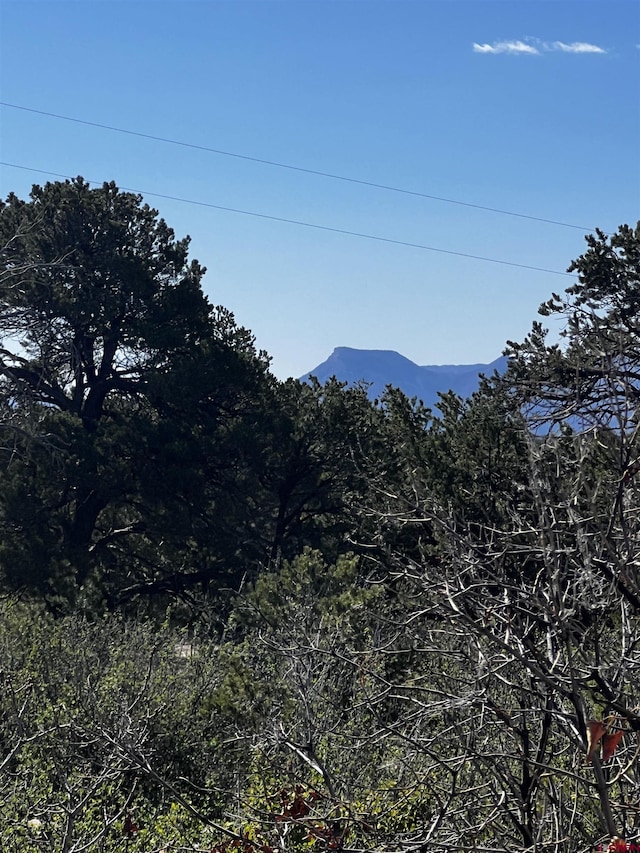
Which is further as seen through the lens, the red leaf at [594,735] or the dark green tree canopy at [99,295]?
the dark green tree canopy at [99,295]

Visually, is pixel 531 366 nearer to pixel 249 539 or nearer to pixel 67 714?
pixel 249 539

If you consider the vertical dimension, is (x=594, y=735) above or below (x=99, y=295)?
below

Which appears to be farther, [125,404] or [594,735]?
[125,404]

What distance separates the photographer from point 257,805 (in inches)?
218

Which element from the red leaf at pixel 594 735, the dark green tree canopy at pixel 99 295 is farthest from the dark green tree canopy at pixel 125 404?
the red leaf at pixel 594 735

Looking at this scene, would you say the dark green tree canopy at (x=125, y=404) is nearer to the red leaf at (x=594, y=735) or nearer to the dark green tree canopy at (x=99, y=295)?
the dark green tree canopy at (x=99, y=295)

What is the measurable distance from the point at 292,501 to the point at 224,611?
392 centimetres

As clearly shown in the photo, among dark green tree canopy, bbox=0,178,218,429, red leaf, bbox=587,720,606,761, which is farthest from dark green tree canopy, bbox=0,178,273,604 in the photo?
red leaf, bbox=587,720,606,761

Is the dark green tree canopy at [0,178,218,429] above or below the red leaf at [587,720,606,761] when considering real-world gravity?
above

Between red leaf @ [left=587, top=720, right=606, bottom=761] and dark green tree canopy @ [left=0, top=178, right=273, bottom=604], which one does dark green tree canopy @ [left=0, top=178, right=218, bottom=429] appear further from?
red leaf @ [left=587, top=720, right=606, bottom=761]

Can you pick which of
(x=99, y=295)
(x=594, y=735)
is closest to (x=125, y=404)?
(x=99, y=295)

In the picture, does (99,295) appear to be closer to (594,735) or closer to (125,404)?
(125,404)

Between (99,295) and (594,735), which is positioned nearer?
(594,735)

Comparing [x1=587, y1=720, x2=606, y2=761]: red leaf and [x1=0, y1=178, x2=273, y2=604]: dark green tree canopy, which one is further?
[x1=0, y1=178, x2=273, y2=604]: dark green tree canopy
